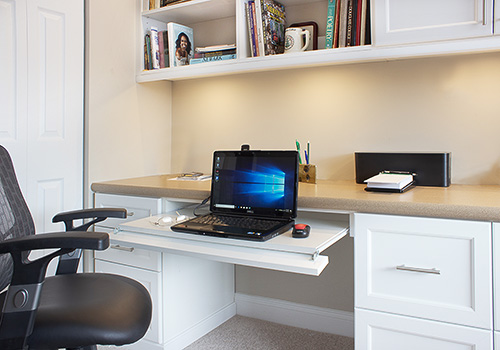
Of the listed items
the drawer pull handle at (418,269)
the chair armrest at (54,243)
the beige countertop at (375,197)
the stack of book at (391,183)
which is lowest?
the drawer pull handle at (418,269)

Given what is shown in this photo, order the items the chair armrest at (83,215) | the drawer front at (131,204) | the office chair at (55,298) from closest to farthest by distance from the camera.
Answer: the office chair at (55,298)
the chair armrest at (83,215)
the drawer front at (131,204)

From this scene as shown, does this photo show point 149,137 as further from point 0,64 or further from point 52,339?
point 52,339

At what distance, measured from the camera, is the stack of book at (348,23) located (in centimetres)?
178

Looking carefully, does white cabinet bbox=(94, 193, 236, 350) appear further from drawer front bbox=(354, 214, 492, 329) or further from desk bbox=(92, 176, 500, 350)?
drawer front bbox=(354, 214, 492, 329)

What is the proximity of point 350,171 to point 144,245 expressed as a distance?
113 centimetres

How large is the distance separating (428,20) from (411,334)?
1141mm

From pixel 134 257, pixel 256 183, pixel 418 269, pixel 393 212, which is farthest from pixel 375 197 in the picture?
pixel 134 257

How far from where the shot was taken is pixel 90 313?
104 centimetres

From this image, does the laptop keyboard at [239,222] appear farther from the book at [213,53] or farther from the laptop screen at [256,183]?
the book at [213,53]

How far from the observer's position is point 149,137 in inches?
97.2

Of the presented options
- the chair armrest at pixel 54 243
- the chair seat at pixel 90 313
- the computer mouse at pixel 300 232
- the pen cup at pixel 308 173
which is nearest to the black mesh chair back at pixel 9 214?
the chair seat at pixel 90 313

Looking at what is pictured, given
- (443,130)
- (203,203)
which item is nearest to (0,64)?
(203,203)

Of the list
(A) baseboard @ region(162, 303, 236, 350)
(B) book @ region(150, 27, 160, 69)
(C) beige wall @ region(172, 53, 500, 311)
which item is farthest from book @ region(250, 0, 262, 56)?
(A) baseboard @ region(162, 303, 236, 350)

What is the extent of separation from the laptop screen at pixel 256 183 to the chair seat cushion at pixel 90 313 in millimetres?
554
